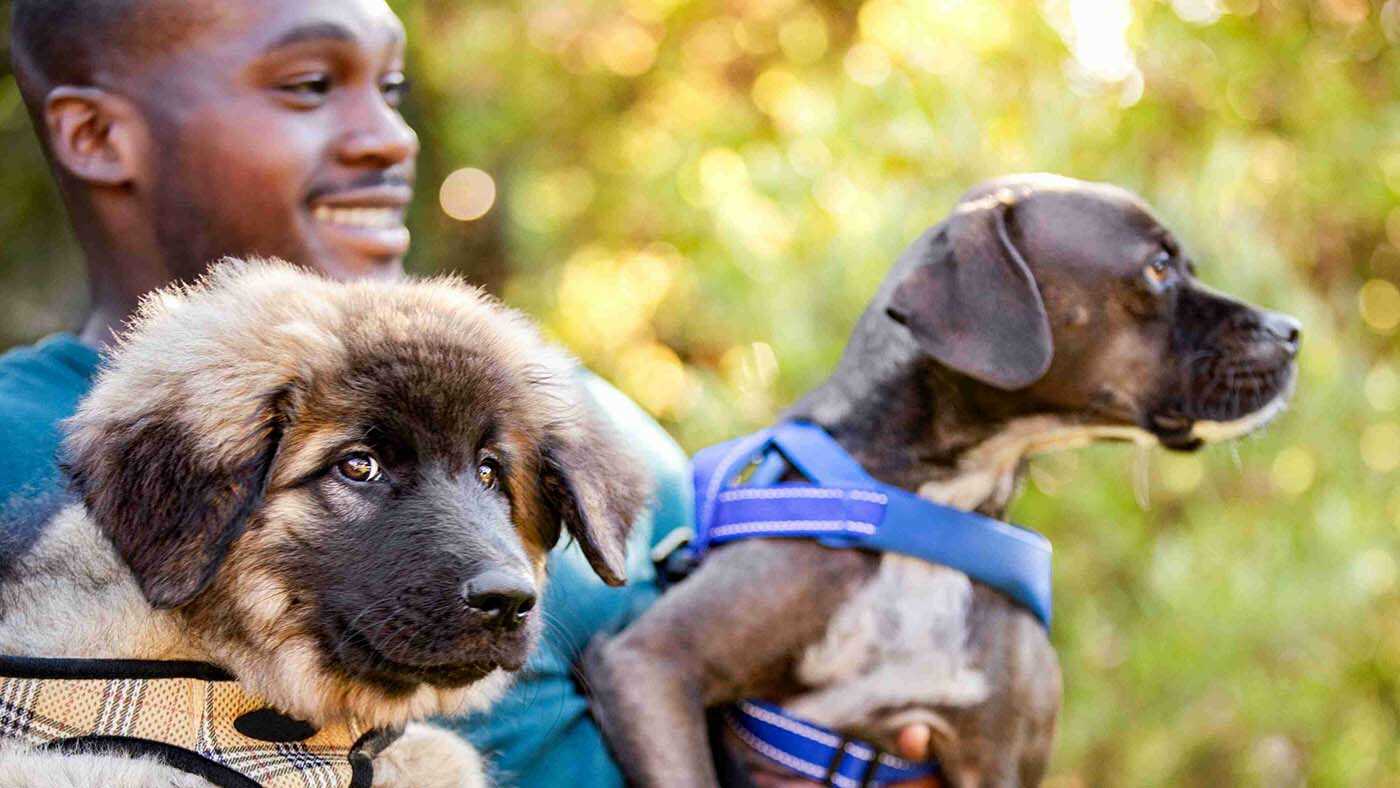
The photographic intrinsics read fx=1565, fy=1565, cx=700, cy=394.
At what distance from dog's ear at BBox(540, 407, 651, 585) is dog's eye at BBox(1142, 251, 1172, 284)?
4.66ft

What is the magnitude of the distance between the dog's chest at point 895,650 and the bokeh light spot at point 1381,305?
177 inches

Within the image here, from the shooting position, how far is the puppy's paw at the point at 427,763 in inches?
104

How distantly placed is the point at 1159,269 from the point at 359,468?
2.03 metres

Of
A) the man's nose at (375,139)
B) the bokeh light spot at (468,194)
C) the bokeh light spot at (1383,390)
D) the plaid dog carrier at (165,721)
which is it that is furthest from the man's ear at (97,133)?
the bokeh light spot at (468,194)

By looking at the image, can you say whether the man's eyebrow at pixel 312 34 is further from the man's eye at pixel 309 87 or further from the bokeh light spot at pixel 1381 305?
the bokeh light spot at pixel 1381 305

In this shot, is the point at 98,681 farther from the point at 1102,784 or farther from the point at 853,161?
the point at 1102,784

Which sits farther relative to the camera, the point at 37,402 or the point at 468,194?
the point at 468,194

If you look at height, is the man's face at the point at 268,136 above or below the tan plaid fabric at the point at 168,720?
above

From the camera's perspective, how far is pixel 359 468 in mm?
2578

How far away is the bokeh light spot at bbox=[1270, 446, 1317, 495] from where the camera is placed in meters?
6.00

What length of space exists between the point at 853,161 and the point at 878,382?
2.61 m

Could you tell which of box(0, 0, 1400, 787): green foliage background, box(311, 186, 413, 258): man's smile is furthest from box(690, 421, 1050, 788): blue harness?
box(0, 0, 1400, 787): green foliage background

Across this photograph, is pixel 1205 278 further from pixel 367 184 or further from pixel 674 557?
pixel 367 184

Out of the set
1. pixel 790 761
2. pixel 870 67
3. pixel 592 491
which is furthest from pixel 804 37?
pixel 592 491
